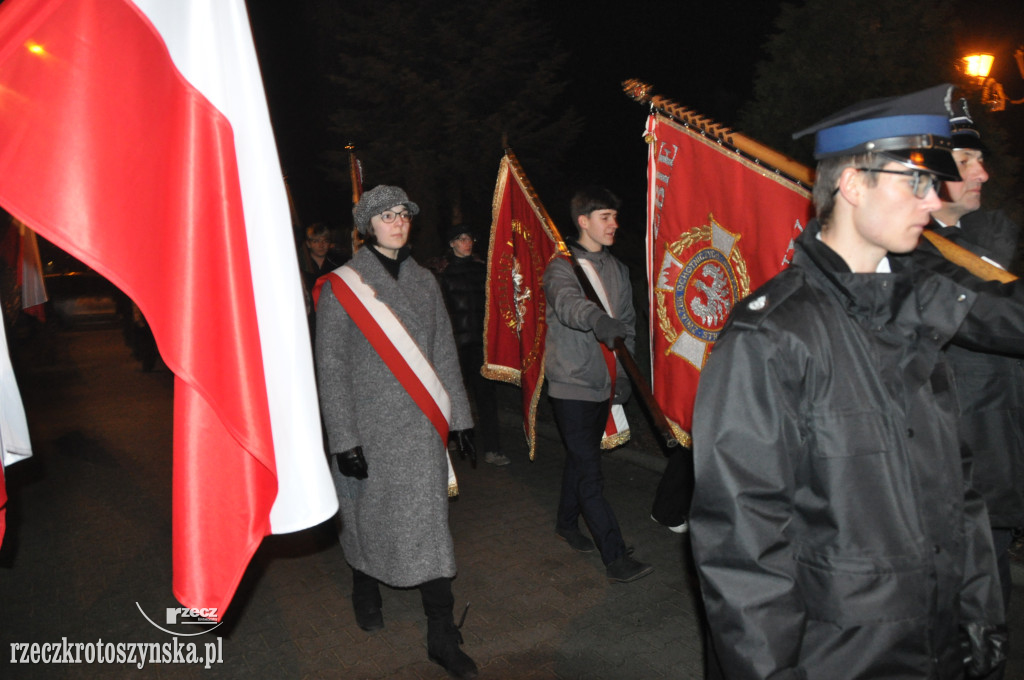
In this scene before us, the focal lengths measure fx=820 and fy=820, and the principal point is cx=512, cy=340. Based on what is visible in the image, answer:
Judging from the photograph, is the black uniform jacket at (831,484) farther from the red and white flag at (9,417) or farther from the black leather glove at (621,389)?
the black leather glove at (621,389)

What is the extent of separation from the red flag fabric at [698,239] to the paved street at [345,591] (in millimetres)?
1115

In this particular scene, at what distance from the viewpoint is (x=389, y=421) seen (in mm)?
3957

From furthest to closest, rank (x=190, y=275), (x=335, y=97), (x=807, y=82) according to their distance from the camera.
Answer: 1. (x=335, y=97)
2. (x=807, y=82)
3. (x=190, y=275)

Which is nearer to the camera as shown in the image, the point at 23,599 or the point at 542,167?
the point at 23,599

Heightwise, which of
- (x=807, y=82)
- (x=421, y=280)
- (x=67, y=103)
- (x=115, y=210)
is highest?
(x=807, y=82)

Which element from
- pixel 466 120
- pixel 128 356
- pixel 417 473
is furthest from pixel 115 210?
pixel 466 120

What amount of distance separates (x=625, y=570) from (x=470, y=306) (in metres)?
3.53

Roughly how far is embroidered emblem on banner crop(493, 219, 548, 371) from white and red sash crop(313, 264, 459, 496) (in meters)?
1.62

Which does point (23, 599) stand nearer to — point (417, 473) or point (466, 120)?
point (417, 473)

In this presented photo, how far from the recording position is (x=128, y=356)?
707 inches

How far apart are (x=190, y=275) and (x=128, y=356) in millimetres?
17763

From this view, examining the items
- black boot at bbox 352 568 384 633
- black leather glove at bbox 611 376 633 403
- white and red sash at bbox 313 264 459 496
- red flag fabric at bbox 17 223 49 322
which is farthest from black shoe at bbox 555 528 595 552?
red flag fabric at bbox 17 223 49 322

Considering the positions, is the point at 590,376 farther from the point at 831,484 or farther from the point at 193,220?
the point at 193,220

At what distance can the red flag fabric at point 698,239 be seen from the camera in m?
3.70
